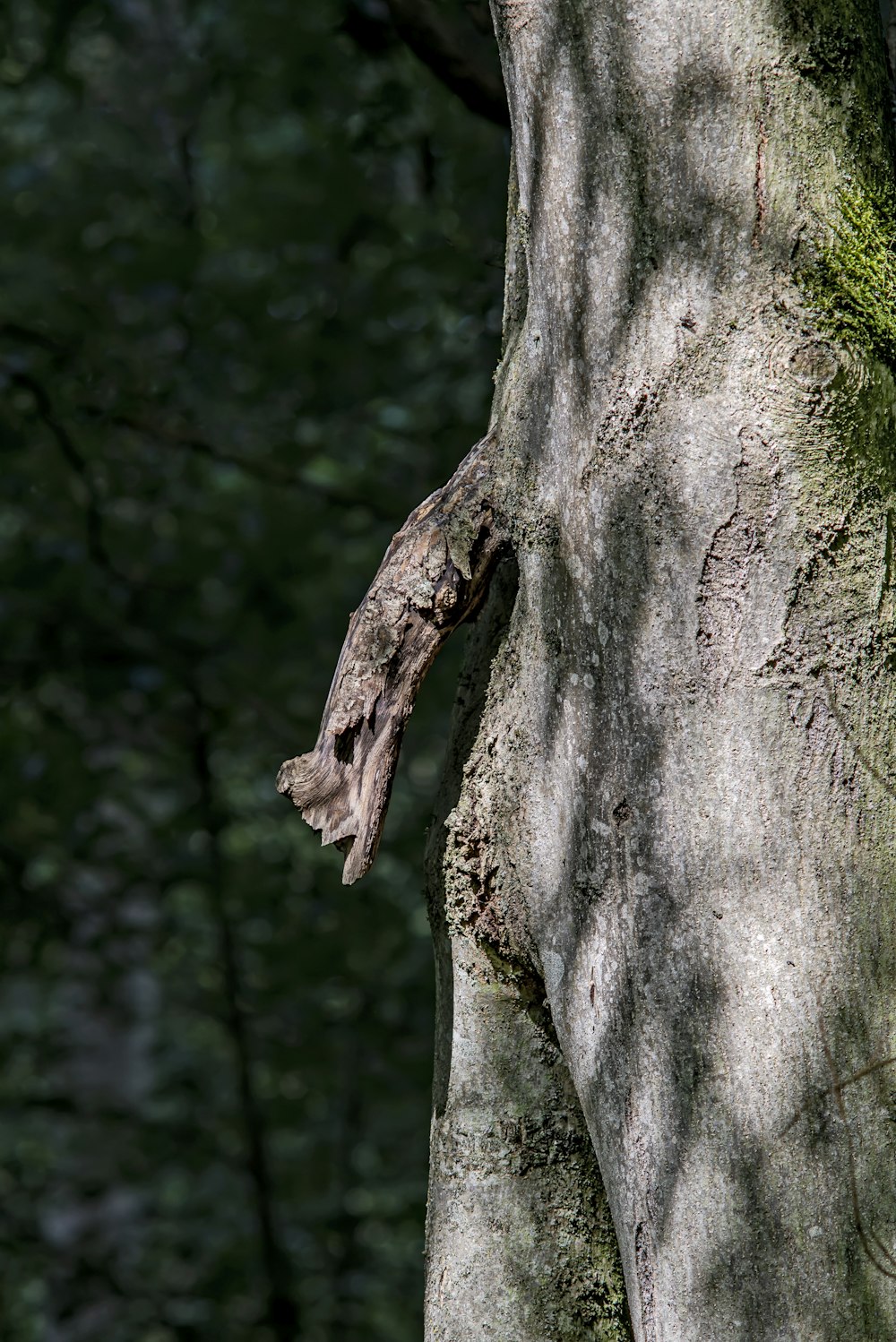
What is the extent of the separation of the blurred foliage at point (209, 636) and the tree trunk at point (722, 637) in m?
2.80

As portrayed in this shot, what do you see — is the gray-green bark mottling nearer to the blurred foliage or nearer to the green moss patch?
the green moss patch

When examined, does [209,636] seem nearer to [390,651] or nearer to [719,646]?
[390,651]

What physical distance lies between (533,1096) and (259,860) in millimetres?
3614

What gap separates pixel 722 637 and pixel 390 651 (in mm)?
385

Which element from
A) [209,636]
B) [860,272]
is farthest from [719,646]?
[209,636]

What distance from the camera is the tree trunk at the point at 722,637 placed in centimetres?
A: 94

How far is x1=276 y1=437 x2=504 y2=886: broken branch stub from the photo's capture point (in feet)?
4.08

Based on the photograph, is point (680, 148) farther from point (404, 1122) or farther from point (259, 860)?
point (404, 1122)

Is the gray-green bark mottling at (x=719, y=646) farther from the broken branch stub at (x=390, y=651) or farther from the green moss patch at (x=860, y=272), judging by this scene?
the broken branch stub at (x=390, y=651)

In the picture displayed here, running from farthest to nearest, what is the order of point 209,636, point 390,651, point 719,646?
1. point 209,636
2. point 390,651
3. point 719,646

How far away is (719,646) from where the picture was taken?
1004 millimetres

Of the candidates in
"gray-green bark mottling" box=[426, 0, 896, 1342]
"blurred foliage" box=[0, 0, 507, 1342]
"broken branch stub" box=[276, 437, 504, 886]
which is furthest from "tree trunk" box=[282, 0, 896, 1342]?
"blurred foliage" box=[0, 0, 507, 1342]

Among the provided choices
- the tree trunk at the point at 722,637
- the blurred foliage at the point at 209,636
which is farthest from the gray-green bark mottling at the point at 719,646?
the blurred foliage at the point at 209,636

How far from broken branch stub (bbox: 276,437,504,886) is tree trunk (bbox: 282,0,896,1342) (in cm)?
10
